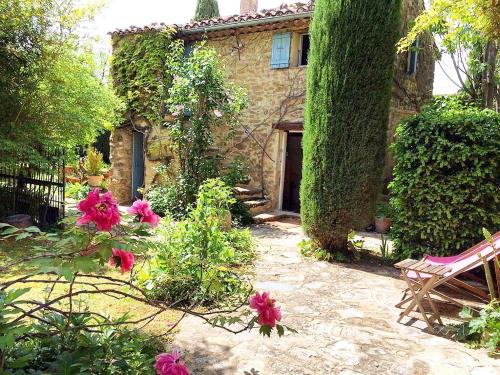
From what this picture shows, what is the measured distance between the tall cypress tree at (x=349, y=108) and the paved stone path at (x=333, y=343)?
1.45m

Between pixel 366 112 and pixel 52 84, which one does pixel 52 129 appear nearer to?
pixel 52 84

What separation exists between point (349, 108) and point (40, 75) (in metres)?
5.39

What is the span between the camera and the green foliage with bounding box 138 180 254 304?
4.02m

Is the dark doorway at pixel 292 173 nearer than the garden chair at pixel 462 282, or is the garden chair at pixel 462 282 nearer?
the garden chair at pixel 462 282

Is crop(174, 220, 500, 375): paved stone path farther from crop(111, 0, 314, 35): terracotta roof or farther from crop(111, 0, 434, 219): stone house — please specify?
crop(111, 0, 314, 35): terracotta roof

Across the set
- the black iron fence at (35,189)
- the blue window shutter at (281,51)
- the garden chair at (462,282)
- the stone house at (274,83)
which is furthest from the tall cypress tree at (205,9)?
the garden chair at (462,282)

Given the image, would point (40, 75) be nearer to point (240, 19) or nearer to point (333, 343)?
point (240, 19)

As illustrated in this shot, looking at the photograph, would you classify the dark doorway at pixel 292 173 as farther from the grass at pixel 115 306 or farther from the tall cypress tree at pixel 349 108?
the grass at pixel 115 306

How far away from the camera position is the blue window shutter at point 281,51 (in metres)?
9.17

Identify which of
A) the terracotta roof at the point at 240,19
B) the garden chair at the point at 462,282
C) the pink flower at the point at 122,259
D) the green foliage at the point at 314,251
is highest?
the terracotta roof at the point at 240,19

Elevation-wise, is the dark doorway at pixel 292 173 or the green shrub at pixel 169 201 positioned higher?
the dark doorway at pixel 292 173

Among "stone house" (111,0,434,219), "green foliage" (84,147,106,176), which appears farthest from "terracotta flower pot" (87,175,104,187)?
"stone house" (111,0,434,219)

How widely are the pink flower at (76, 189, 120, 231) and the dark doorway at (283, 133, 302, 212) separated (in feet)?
27.7

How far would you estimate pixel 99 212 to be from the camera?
1.64 metres
